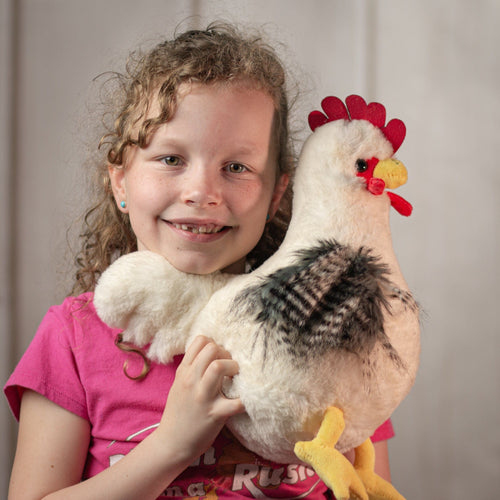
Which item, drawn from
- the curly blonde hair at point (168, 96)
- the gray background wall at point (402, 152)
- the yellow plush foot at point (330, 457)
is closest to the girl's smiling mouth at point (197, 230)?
the curly blonde hair at point (168, 96)

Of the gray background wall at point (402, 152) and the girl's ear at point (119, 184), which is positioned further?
the gray background wall at point (402, 152)

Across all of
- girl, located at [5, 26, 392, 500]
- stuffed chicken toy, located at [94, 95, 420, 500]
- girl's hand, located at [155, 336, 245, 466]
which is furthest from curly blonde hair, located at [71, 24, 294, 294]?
girl's hand, located at [155, 336, 245, 466]

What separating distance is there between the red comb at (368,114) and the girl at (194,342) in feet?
0.28

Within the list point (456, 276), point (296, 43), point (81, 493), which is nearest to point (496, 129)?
point (456, 276)

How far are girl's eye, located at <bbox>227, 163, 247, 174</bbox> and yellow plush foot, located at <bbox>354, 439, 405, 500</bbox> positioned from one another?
1.11 ft

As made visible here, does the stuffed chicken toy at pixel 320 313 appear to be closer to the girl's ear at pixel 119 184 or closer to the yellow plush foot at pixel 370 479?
the yellow plush foot at pixel 370 479

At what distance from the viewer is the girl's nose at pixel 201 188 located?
63 centimetres

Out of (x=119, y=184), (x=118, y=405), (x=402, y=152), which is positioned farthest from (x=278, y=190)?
(x=402, y=152)

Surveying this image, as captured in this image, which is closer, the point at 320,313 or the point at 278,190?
the point at 320,313

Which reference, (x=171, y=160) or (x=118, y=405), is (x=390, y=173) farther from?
(x=118, y=405)

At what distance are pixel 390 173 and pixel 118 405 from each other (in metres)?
0.43

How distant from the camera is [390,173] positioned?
24.0 inches

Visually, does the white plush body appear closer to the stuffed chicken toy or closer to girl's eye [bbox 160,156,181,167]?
the stuffed chicken toy

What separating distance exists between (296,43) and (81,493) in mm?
889
